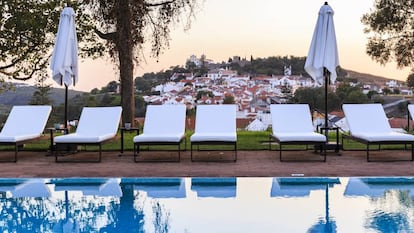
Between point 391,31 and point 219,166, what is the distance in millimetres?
8761

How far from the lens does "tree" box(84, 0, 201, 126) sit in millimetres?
12727

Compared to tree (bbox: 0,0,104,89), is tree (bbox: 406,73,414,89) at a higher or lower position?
lower

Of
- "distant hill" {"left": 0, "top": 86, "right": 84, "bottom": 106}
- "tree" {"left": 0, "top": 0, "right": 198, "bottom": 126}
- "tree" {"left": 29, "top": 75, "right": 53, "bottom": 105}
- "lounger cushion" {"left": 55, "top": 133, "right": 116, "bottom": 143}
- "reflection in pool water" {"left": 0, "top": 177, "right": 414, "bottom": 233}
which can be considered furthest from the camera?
"tree" {"left": 29, "top": 75, "right": 53, "bottom": 105}

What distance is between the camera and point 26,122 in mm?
9391

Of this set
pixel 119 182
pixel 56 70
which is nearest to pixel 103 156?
pixel 56 70

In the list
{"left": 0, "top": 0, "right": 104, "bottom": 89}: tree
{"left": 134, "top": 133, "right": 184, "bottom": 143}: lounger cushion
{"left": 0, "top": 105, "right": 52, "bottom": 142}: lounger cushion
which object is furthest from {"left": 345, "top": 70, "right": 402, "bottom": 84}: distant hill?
{"left": 0, "top": 105, "right": 52, "bottom": 142}: lounger cushion

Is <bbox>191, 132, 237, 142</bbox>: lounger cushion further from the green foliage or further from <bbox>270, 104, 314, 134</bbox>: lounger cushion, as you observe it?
the green foliage

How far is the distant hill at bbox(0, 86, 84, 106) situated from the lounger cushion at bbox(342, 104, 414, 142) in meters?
7.68

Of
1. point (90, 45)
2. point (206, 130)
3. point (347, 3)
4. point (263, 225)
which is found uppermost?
point (347, 3)

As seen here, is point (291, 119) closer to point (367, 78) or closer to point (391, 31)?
point (367, 78)

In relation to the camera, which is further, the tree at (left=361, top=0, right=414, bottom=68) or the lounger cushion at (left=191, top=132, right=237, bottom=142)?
the tree at (left=361, top=0, right=414, bottom=68)

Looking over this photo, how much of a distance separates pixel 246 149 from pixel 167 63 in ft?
19.3

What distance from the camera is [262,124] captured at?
13.1 meters

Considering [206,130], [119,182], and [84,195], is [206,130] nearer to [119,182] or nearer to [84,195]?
[119,182]
